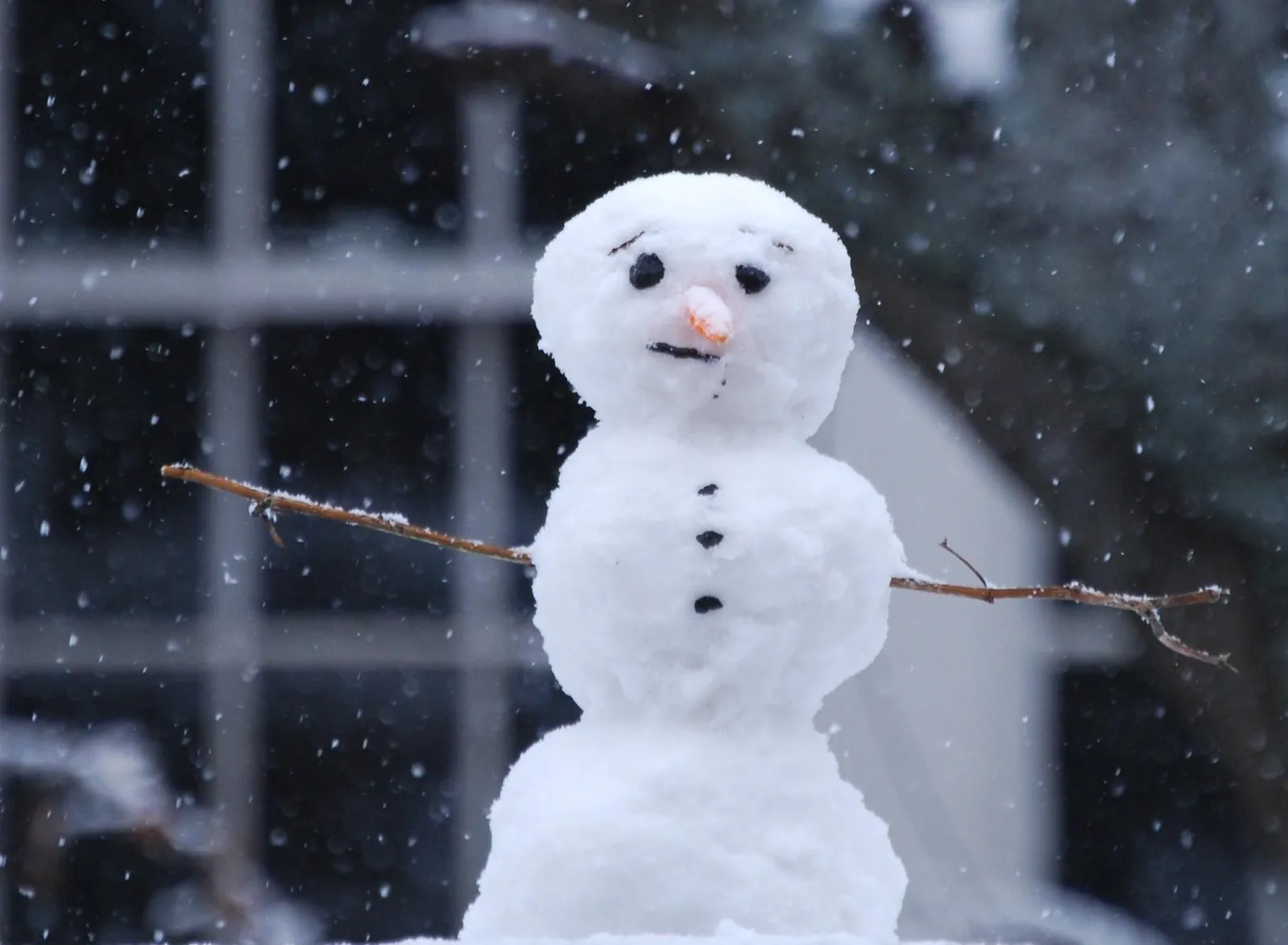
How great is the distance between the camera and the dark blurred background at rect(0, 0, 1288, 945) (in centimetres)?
234

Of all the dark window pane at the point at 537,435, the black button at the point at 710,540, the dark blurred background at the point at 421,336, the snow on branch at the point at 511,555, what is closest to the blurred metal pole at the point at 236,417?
the dark blurred background at the point at 421,336

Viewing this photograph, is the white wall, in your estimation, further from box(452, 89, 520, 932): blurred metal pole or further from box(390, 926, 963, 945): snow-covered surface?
box(390, 926, 963, 945): snow-covered surface

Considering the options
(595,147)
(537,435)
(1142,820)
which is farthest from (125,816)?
(1142,820)

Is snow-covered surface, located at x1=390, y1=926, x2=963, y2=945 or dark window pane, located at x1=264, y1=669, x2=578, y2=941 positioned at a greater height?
dark window pane, located at x1=264, y1=669, x2=578, y2=941

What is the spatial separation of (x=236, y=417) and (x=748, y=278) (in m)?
2.06

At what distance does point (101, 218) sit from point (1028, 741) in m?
1.92

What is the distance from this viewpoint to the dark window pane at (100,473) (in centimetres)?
262

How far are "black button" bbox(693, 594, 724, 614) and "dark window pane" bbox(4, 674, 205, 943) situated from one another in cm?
204

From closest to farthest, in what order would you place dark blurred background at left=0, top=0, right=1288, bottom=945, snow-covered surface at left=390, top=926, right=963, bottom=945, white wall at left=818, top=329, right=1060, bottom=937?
snow-covered surface at left=390, top=926, right=963, bottom=945 < dark blurred background at left=0, top=0, right=1288, bottom=945 < white wall at left=818, top=329, right=1060, bottom=937

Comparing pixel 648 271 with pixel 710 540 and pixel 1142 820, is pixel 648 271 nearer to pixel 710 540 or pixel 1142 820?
pixel 710 540

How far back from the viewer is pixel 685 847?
2.28 feet

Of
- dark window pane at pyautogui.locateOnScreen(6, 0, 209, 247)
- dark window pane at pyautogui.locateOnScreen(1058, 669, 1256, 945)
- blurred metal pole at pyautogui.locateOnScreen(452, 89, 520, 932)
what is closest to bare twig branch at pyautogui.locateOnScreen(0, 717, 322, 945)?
blurred metal pole at pyautogui.locateOnScreen(452, 89, 520, 932)

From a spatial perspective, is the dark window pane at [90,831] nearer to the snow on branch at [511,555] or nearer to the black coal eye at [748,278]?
the snow on branch at [511,555]

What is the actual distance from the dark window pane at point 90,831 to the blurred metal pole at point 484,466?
49 cm
